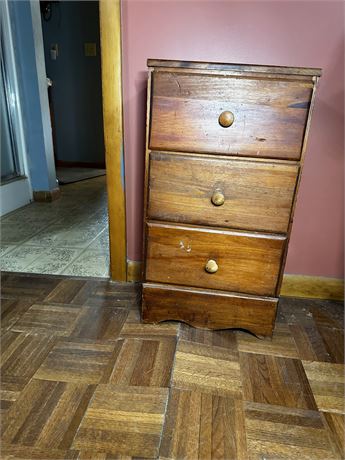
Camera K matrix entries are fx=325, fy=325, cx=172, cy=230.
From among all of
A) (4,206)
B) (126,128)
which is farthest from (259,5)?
(4,206)

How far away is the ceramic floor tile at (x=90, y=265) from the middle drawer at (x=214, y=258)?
53cm

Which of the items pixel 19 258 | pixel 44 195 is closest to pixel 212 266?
pixel 19 258

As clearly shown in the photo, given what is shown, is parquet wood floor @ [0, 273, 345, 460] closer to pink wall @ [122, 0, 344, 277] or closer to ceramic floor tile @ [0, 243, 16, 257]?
ceramic floor tile @ [0, 243, 16, 257]

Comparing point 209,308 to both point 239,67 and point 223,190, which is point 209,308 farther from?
point 239,67

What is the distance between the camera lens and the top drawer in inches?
34.6

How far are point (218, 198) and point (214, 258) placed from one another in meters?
0.20

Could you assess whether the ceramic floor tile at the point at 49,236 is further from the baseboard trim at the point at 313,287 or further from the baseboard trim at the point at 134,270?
the baseboard trim at the point at 313,287

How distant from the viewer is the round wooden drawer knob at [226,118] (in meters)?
0.89

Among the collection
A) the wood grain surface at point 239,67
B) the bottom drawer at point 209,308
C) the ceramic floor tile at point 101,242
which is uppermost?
the wood grain surface at point 239,67

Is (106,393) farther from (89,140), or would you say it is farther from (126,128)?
(89,140)

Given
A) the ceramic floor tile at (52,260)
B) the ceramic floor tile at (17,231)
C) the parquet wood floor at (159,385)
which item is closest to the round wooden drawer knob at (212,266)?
the parquet wood floor at (159,385)

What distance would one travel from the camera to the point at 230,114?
891 millimetres

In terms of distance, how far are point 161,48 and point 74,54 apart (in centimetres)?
342

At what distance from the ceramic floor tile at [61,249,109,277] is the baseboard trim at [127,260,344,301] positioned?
807mm
